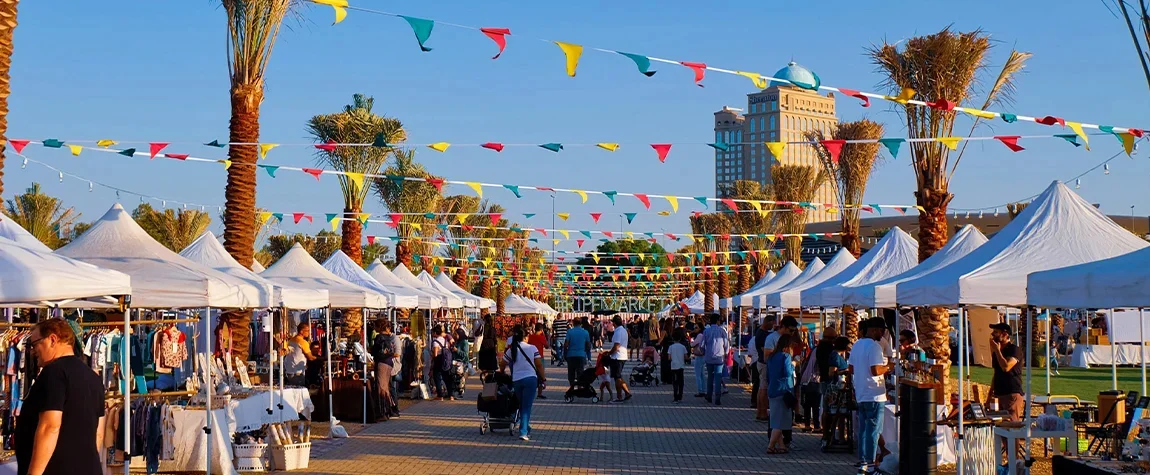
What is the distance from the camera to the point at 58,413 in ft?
20.0

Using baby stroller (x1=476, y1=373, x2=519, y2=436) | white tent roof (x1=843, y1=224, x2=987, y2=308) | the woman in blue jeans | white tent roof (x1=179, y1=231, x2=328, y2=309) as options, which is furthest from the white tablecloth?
white tent roof (x1=179, y1=231, x2=328, y2=309)

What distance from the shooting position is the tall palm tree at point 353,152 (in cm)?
3158

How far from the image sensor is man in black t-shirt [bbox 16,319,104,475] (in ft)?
19.9

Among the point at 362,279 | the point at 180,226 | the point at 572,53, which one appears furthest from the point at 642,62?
the point at 180,226

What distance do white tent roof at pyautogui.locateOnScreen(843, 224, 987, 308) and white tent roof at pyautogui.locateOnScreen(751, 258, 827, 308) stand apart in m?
8.15

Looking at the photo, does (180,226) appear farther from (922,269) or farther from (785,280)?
(922,269)

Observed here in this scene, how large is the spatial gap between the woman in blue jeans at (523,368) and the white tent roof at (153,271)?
12.6 feet

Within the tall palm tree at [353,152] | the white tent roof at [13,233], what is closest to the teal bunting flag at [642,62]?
the white tent roof at [13,233]

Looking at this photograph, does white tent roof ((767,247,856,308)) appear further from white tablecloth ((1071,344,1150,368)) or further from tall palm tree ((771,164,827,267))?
tall palm tree ((771,164,827,267))

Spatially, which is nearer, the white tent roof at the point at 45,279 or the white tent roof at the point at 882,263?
the white tent roof at the point at 45,279

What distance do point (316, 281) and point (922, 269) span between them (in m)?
9.66

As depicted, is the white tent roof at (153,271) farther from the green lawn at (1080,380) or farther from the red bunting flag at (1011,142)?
the green lawn at (1080,380)

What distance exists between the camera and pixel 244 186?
19.9 meters

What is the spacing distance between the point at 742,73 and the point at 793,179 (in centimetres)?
3327
